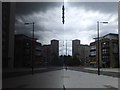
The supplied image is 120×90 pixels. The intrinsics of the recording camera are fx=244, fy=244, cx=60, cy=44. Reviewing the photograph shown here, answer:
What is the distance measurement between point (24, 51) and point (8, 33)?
1.00 ft

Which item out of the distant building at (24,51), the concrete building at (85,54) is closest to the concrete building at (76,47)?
the concrete building at (85,54)

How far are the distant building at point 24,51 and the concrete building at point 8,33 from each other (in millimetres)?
66

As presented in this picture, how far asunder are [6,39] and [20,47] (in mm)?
231

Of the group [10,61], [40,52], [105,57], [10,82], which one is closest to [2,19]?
[10,61]

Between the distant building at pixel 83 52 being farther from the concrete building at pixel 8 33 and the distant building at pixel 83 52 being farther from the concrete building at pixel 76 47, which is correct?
the concrete building at pixel 8 33

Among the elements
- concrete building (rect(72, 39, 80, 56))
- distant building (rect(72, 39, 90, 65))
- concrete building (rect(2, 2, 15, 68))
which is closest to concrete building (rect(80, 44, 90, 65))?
distant building (rect(72, 39, 90, 65))

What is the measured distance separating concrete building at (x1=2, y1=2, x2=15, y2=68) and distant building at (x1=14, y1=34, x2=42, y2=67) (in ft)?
0.22

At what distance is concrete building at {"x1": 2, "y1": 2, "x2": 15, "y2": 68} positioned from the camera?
193 centimetres

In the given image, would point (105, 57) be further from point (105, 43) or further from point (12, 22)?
point (12, 22)

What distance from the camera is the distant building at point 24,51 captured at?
2.09 meters

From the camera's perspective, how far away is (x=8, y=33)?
198 cm

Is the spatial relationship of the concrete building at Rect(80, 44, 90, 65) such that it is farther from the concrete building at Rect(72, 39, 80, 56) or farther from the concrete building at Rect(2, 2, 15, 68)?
the concrete building at Rect(2, 2, 15, 68)

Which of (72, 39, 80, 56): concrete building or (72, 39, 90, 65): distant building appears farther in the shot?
(72, 39, 90, 65): distant building

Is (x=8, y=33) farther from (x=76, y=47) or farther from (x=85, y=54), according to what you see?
(x=85, y=54)
